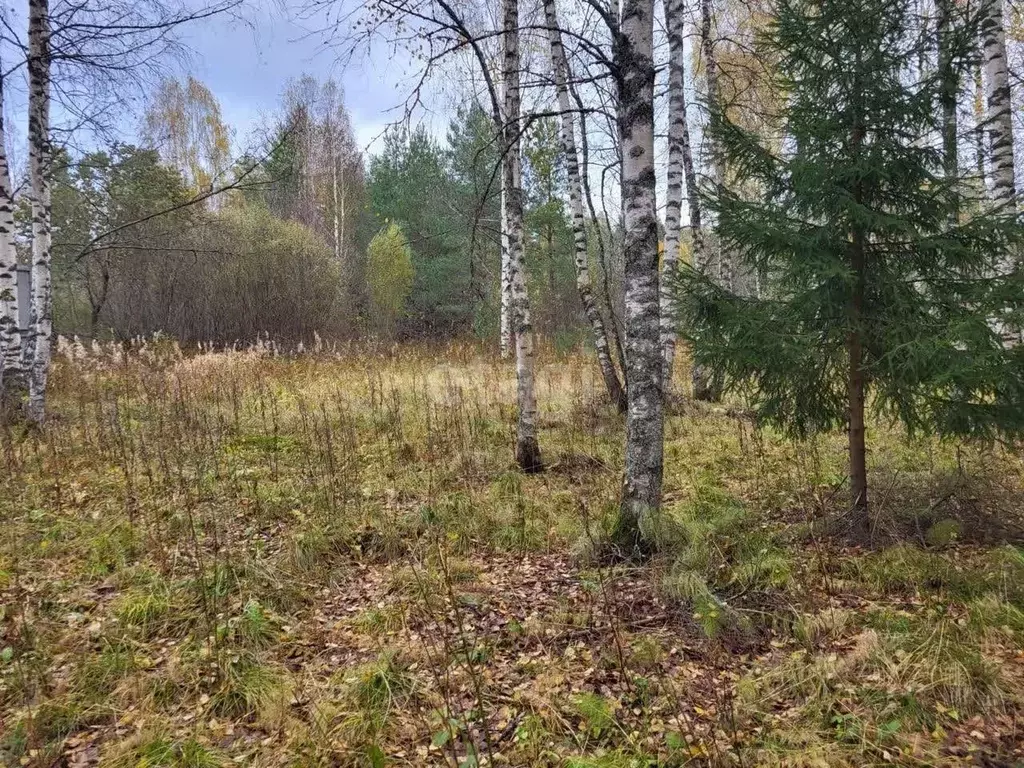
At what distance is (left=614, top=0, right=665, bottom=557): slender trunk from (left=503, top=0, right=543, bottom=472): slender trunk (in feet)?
5.57

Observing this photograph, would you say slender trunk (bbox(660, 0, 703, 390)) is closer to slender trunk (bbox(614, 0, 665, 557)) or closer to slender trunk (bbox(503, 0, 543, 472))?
slender trunk (bbox(503, 0, 543, 472))

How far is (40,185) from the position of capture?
6.38 m

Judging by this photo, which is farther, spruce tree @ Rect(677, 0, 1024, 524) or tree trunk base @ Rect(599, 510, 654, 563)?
tree trunk base @ Rect(599, 510, 654, 563)

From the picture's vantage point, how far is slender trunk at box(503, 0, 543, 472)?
5.16 metres

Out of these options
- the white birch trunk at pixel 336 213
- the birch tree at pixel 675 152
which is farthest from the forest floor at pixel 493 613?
the white birch trunk at pixel 336 213

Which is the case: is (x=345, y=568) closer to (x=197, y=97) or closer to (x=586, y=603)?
(x=586, y=603)

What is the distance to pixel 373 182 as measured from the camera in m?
23.3

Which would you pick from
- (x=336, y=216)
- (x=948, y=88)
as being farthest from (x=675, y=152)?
(x=336, y=216)

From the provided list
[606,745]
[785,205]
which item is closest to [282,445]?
[606,745]

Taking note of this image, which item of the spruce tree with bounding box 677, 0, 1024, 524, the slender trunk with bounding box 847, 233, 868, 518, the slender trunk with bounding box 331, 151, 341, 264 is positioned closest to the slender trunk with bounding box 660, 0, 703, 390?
the spruce tree with bounding box 677, 0, 1024, 524

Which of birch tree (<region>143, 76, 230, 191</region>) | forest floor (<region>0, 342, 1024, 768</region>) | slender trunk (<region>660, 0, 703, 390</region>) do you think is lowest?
forest floor (<region>0, 342, 1024, 768</region>)

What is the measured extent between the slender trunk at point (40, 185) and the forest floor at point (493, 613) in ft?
4.25

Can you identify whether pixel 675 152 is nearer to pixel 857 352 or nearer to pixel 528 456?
pixel 857 352

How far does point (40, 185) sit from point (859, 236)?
8.42 meters
